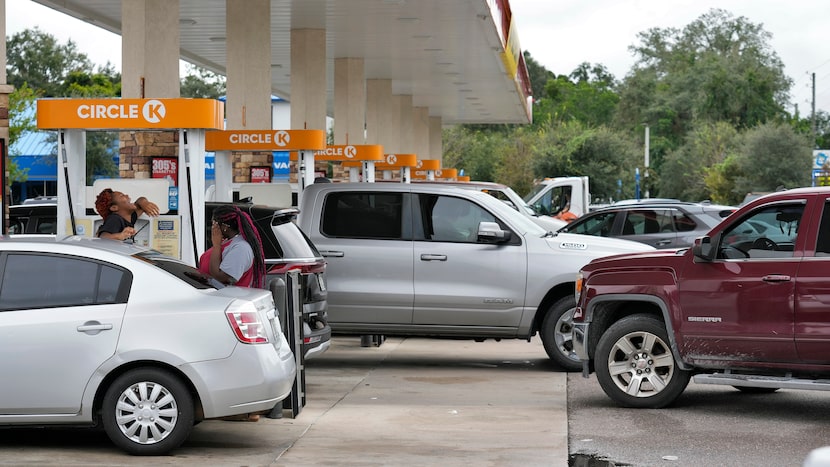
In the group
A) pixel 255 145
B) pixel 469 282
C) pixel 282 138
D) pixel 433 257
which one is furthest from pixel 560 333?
pixel 282 138

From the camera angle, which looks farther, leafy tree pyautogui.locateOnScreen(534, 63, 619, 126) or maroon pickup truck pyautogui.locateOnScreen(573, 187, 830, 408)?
leafy tree pyautogui.locateOnScreen(534, 63, 619, 126)

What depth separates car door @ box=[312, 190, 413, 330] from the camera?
13891 millimetres

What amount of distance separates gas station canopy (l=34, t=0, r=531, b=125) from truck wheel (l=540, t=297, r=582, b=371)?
1025cm

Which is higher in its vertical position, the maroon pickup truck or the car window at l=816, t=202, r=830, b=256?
the car window at l=816, t=202, r=830, b=256

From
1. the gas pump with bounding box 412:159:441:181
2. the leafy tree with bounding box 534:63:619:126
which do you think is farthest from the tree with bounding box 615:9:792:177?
the gas pump with bounding box 412:159:441:181

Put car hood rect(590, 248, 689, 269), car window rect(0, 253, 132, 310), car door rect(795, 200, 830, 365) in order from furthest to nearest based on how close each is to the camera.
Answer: car hood rect(590, 248, 689, 269), car door rect(795, 200, 830, 365), car window rect(0, 253, 132, 310)

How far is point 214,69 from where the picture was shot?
128 ft

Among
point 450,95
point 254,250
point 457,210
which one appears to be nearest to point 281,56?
point 450,95

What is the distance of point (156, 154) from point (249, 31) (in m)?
4.29

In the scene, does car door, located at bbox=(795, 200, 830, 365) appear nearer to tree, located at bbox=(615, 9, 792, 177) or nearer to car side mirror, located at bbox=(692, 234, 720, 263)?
car side mirror, located at bbox=(692, 234, 720, 263)

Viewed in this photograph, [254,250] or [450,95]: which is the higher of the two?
[450,95]

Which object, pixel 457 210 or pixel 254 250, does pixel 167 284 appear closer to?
pixel 254 250

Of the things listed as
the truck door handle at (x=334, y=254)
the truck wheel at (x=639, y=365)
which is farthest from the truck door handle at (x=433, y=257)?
the truck wheel at (x=639, y=365)

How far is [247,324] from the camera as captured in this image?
8898mm
